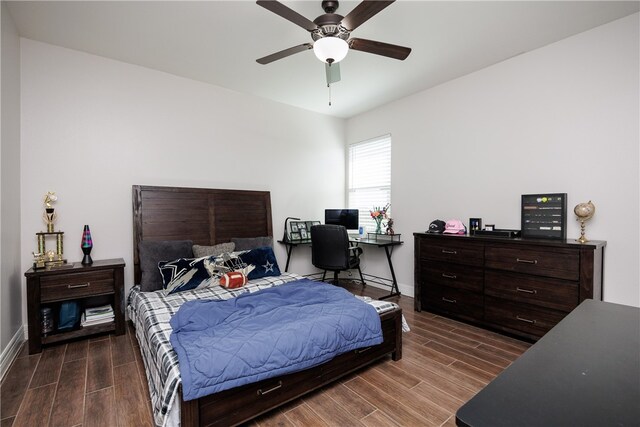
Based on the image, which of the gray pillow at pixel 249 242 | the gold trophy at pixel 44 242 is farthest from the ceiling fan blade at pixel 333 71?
the gold trophy at pixel 44 242

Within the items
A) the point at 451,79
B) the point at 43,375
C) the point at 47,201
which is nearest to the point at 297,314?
the point at 43,375

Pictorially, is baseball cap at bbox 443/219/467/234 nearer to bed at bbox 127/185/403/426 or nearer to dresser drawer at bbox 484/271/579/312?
dresser drawer at bbox 484/271/579/312

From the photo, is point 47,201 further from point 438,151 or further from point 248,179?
point 438,151

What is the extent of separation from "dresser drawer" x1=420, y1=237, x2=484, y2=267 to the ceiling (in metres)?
1.98

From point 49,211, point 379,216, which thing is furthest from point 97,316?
point 379,216

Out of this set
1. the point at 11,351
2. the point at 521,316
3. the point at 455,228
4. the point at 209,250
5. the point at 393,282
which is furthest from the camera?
the point at 393,282

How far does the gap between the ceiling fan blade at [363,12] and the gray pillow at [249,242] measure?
261 cm

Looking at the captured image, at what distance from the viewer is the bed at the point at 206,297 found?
157cm

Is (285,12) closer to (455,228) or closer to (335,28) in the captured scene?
(335,28)

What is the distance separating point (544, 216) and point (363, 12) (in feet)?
8.15

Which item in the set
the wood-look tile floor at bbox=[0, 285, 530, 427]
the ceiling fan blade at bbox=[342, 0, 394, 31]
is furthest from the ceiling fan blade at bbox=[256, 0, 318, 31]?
the wood-look tile floor at bbox=[0, 285, 530, 427]

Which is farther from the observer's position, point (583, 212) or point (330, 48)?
point (583, 212)

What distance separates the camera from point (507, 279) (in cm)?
284

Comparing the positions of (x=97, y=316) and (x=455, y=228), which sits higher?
(x=455, y=228)
